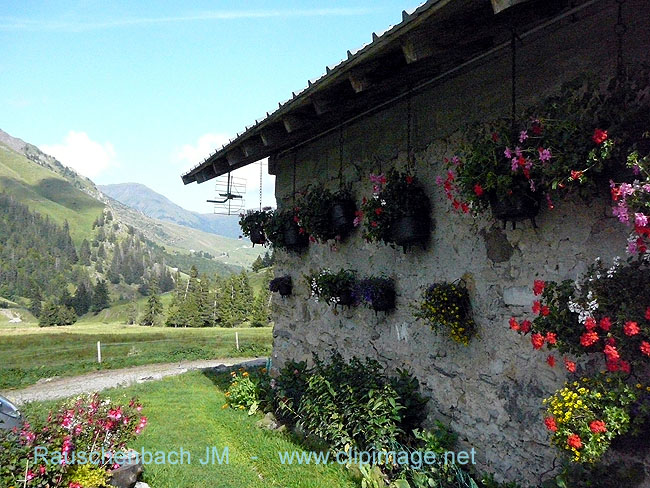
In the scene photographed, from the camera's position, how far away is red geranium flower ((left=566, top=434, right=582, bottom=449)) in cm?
249

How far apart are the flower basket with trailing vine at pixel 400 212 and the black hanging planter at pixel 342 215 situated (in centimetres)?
100

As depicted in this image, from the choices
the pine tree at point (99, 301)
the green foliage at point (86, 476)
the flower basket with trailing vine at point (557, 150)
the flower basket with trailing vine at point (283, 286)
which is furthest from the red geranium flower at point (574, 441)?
the pine tree at point (99, 301)

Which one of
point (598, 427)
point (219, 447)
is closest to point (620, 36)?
point (598, 427)

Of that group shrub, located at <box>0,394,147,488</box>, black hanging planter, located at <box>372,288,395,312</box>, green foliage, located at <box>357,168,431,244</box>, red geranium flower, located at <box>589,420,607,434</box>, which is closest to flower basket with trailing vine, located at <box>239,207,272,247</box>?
black hanging planter, located at <box>372,288,395,312</box>

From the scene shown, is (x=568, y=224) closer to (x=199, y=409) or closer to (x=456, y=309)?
(x=456, y=309)

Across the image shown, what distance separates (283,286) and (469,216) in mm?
4181

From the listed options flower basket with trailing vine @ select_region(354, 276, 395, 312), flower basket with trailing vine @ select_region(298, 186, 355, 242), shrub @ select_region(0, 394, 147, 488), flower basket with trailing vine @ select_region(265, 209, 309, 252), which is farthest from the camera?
flower basket with trailing vine @ select_region(265, 209, 309, 252)

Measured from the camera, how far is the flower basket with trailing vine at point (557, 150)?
2.57 metres

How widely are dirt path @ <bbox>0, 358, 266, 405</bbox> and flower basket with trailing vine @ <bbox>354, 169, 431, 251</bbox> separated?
1049cm

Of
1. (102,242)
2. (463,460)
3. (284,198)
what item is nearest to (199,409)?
(284,198)

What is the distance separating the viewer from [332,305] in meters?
6.29

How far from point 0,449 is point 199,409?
410cm

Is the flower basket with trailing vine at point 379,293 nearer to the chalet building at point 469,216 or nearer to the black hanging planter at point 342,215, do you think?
the chalet building at point 469,216

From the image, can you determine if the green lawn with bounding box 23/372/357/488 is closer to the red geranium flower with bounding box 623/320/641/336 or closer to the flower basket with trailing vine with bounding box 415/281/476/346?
the flower basket with trailing vine with bounding box 415/281/476/346
